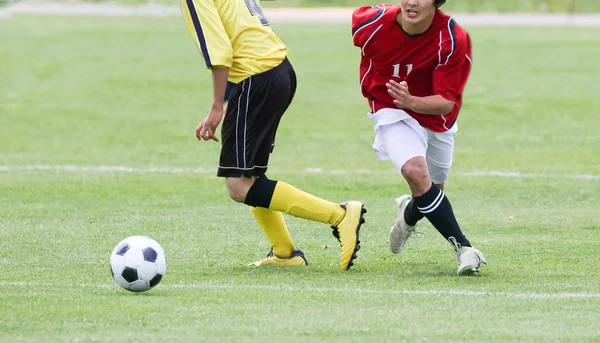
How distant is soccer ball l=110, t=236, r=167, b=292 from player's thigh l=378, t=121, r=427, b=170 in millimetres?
1653

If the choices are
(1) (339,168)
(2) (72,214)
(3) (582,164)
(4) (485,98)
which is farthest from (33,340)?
(4) (485,98)

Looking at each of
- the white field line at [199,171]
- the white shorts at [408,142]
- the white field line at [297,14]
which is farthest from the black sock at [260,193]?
the white field line at [297,14]

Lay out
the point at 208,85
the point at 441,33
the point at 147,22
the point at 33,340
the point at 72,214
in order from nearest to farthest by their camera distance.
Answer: the point at 33,340
the point at 441,33
the point at 72,214
the point at 208,85
the point at 147,22

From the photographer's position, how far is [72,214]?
9.61m

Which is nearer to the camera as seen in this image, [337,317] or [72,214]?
[337,317]

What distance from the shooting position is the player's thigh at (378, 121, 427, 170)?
6926mm

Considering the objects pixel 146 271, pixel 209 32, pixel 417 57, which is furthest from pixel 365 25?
pixel 146 271

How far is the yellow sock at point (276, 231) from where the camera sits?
736 cm

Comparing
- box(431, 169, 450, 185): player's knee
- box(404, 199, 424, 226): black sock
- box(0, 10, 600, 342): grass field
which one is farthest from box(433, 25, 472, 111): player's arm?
box(0, 10, 600, 342): grass field

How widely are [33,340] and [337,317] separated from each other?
4.83 ft

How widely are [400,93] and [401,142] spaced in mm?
417

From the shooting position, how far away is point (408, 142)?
699 centimetres

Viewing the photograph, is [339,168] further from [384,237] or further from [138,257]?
[138,257]

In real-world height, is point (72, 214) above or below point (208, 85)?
above
